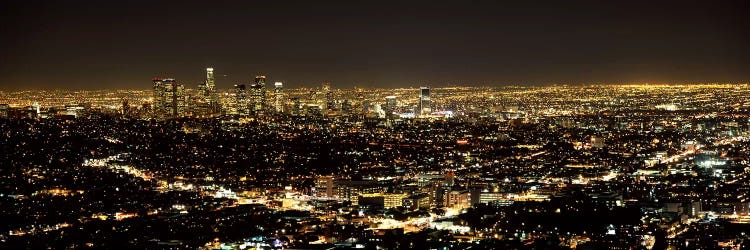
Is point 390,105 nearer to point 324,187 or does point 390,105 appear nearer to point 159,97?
point 159,97

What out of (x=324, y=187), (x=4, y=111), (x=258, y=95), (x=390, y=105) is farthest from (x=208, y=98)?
(x=324, y=187)

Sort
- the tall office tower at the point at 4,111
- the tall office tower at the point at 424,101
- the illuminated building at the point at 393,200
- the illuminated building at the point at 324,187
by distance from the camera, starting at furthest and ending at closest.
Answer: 1. the tall office tower at the point at 424,101
2. the tall office tower at the point at 4,111
3. the illuminated building at the point at 324,187
4. the illuminated building at the point at 393,200

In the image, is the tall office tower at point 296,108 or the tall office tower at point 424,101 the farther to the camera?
the tall office tower at point 424,101

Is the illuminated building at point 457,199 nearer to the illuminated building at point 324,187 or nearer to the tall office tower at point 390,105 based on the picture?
the illuminated building at point 324,187

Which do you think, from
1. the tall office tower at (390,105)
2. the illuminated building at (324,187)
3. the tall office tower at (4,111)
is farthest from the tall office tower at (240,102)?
the illuminated building at (324,187)

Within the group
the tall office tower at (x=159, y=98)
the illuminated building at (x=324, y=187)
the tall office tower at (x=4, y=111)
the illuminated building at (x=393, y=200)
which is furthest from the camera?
the tall office tower at (x=159, y=98)

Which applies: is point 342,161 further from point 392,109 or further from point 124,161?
point 392,109

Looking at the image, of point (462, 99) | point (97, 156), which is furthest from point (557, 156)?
point (462, 99)
